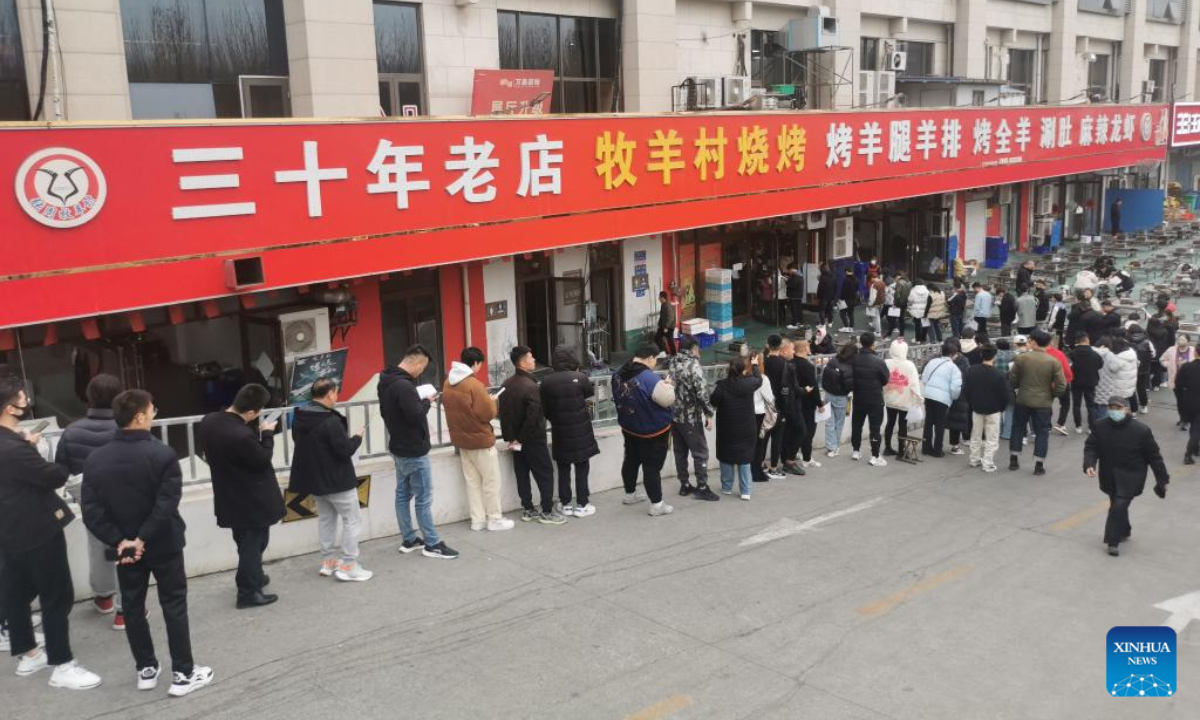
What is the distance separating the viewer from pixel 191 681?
6137mm

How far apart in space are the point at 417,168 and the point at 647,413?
5.02 metres

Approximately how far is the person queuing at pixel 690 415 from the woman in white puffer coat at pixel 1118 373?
22.0 ft

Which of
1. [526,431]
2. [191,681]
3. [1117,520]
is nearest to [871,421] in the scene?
[1117,520]

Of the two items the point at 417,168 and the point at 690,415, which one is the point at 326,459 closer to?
the point at 690,415

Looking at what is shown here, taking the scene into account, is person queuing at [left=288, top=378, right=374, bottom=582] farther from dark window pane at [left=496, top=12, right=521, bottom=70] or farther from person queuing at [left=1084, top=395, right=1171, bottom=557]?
dark window pane at [left=496, top=12, right=521, bottom=70]

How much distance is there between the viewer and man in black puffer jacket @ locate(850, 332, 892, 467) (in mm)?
12281

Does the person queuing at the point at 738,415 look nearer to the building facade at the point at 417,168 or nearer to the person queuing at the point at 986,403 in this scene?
the person queuing at the point at 986,403

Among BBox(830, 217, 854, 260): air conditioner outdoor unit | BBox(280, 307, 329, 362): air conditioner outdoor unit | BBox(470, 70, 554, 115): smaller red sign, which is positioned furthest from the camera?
BBox(830, 217, 854, 260): air conditioner outdoor unit

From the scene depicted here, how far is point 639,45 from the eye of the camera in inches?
715

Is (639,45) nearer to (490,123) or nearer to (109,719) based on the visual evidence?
(490,123)

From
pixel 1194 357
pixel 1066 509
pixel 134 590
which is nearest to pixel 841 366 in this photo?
pixel 1066 509

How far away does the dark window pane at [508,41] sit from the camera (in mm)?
16422

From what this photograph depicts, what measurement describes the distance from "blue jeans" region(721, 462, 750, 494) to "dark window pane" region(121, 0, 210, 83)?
8234mm

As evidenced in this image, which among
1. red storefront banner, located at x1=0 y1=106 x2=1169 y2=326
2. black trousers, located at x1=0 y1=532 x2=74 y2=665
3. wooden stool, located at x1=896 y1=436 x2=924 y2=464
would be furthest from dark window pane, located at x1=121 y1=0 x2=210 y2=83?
wooden stool, located at x1=896 y1=436 x2=924 y2=464
